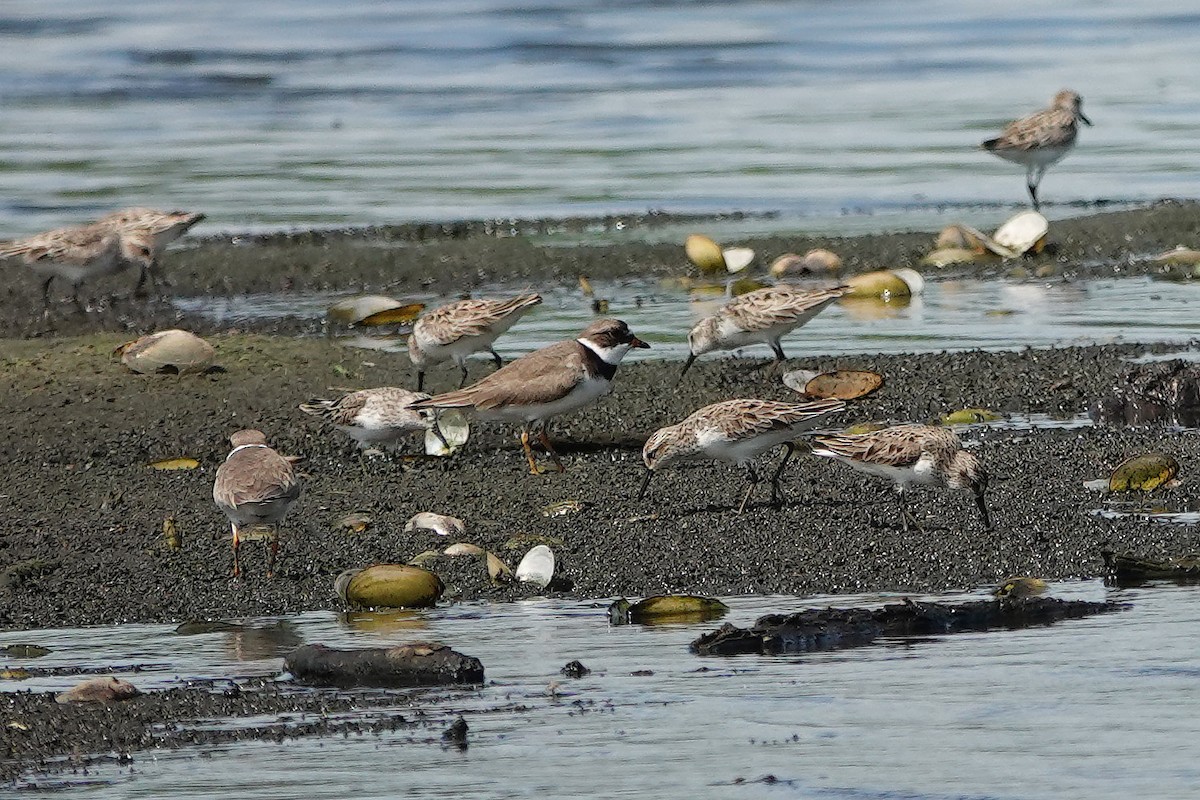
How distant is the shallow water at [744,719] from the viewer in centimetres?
625

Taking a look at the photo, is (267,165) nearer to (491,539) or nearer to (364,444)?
(364,444)

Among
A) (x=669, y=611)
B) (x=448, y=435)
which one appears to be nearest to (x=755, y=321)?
(x=448, y=435)

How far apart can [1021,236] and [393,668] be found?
11965 mm

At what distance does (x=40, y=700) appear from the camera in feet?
23.7

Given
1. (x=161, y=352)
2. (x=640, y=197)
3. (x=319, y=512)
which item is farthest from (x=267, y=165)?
(x=319, y=512)

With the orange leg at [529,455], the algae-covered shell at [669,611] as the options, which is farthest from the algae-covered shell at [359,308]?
the algae-covered shell at [669,611]

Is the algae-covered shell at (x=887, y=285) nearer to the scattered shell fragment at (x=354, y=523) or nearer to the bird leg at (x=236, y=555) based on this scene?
the scattered shell fragment at (x=354, y=523)

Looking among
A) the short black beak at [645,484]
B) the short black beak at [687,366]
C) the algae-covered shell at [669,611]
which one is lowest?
the short black beak at [687,366]

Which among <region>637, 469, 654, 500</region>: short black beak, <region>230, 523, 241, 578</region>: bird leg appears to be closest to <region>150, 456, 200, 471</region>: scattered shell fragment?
<region>230, 523, 241, 578</region>: bird leg

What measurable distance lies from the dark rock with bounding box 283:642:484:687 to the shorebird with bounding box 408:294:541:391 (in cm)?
566

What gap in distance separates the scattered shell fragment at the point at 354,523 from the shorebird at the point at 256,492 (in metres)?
0.43

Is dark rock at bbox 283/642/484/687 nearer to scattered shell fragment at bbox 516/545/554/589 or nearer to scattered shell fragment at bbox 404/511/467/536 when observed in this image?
scattered shell fragment at bbox 516/545/554/589

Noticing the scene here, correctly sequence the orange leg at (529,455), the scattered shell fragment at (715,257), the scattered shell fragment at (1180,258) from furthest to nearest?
the scattered shell fragment at (715,257)
the scattered shell fragment at (1180,258)
the orange leg at (529,455)

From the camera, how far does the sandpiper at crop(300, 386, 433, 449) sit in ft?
38.5
